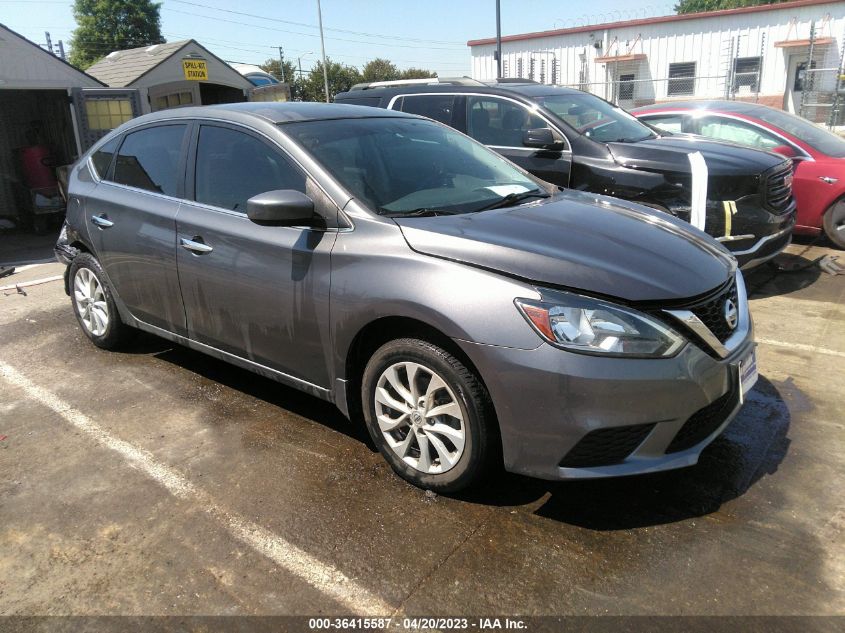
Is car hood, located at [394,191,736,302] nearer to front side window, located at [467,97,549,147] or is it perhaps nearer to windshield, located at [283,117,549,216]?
windshield, located at [283,117,549,216]

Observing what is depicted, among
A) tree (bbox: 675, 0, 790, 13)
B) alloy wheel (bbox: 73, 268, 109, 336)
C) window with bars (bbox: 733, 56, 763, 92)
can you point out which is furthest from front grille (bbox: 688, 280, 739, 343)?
tree (bbox: 675, 0, 790, 13)

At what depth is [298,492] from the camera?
3135mm

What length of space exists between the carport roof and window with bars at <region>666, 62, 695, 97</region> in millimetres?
19771

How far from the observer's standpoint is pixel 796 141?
7.62 m

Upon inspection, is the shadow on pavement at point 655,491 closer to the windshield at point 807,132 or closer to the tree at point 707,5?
the windshield at point 807,132

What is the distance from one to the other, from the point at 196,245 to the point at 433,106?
3.80 m

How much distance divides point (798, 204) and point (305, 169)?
20.7ft

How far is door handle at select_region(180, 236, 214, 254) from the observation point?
3712mm

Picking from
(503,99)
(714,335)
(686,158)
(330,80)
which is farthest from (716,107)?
(330,80)

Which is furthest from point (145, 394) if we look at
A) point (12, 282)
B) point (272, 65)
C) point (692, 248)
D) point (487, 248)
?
point (272, 65)

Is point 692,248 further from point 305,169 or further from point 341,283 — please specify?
point 305,169

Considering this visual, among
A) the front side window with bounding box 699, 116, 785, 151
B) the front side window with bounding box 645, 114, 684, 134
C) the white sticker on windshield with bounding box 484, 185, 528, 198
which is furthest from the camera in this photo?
the front side window with bounding box 645, 114, 684, 134

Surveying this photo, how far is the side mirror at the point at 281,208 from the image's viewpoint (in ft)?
10.2

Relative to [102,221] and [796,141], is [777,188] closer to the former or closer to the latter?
[796,141]
